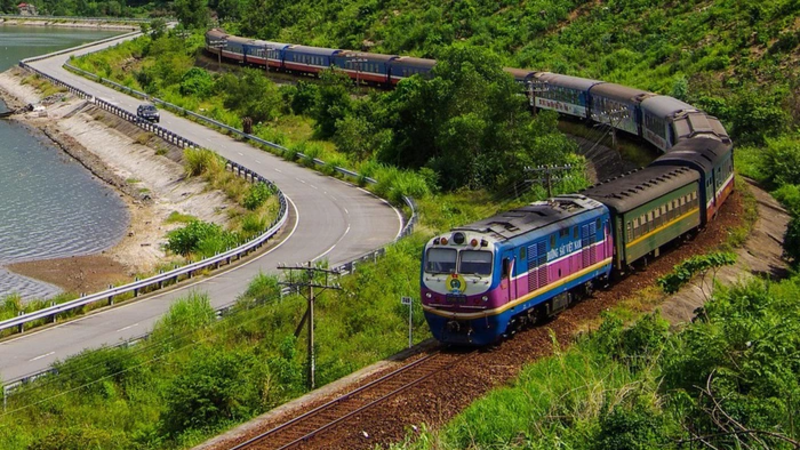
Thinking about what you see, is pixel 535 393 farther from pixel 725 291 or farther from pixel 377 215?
pixel 377 215

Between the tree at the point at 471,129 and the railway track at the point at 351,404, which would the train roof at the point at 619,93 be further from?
the railway track at the point at 351,404

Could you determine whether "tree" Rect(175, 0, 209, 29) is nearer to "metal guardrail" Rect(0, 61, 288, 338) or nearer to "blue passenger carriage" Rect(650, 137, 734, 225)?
"metal guardrail" Rect(0, 61, 288, 338)

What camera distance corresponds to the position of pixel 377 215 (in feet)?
162

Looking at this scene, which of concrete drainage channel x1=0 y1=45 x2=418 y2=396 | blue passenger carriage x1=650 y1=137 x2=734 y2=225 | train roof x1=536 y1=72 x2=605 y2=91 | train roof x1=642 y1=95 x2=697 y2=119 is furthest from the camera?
train roof x1=536 y1=72 x2=605 y2=91

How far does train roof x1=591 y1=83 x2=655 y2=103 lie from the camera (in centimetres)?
5516

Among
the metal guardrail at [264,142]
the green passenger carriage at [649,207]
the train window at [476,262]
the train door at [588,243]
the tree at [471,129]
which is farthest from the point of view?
the tree at [471,129]

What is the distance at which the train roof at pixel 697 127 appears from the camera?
43103mm

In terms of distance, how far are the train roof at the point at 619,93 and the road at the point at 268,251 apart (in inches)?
585

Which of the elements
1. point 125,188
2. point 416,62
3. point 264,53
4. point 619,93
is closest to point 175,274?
point 619,93

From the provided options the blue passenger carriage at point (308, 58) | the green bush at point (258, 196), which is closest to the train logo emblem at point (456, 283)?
the green bush at point (258, 196)

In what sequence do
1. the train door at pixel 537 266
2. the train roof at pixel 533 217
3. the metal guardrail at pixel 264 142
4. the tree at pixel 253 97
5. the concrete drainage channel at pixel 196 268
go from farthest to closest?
the tree at pixel 253 97 < the metal guardrail at pixel 264 142 < the concrete drainage channel at pixel 196 268 < the train door at pixel 537 266 < the train roof at pixel 533 217

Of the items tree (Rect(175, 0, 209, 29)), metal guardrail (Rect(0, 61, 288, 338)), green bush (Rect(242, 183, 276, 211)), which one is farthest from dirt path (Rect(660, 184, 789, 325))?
tree (Rect(175, 0, 209, 29))

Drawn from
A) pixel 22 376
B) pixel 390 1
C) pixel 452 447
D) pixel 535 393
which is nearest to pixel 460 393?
pixel 535 393

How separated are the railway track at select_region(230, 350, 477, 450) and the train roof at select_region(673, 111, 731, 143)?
22.2 metres
